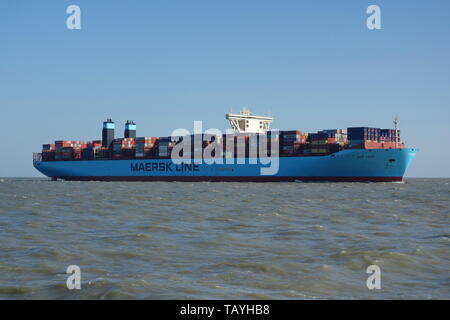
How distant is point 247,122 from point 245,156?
17782mm

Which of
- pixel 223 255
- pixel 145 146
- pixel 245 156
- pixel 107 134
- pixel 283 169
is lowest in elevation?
pixel 223 255

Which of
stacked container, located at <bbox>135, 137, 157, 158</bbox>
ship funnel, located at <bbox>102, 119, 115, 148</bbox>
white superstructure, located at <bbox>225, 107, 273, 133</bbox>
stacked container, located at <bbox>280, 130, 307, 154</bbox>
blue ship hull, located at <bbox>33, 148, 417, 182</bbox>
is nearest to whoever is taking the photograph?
blue ship hull, located at <bbox>33, 148, 417, 182</bbox>

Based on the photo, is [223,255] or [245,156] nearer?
[223,255]

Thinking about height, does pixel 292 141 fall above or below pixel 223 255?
above

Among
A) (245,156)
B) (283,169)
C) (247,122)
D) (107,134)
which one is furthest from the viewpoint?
(107,134)

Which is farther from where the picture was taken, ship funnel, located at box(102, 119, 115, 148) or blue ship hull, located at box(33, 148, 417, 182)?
ship funnel, located at box(102, 119, 115, 148)

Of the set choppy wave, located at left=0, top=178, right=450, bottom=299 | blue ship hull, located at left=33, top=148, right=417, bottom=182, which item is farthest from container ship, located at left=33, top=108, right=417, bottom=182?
choppy wave, located at left=0, top=178, right=450, bottom=299

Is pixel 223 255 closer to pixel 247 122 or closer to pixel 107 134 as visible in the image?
pixel 247 122

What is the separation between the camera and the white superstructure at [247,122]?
77000mm

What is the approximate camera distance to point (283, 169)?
5966 cm

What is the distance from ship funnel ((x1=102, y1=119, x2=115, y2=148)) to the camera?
82188 mm

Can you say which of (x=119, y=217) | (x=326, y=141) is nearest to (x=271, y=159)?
(x=326, y=141)

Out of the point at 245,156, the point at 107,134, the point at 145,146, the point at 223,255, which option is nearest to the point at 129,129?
the point at 107,134

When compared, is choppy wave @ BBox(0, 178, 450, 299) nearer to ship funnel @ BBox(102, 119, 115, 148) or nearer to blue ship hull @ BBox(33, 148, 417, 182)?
blue ship hull @ BBox(33, 148, 417, 182)
